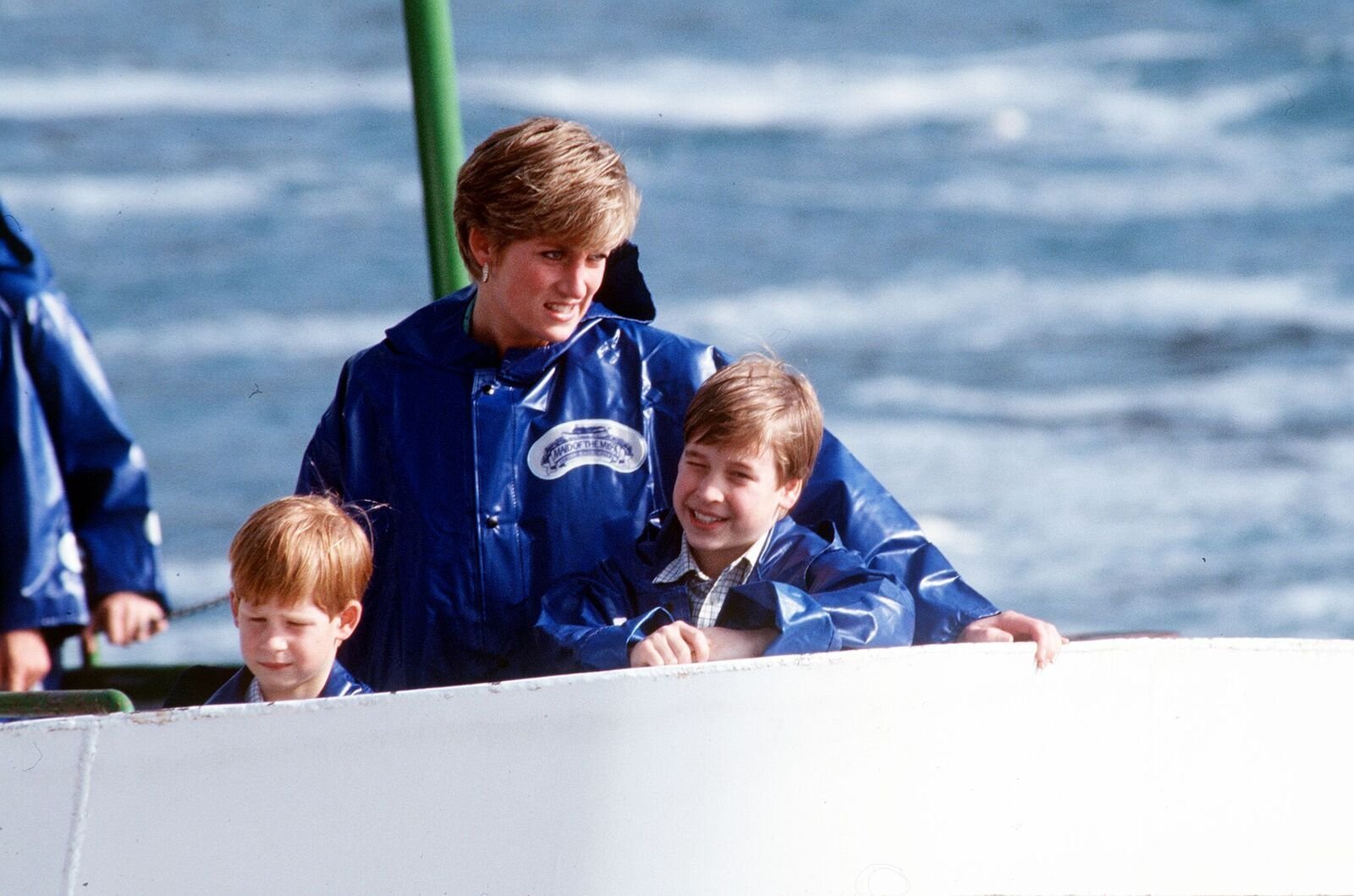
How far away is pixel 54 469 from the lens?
3652mm

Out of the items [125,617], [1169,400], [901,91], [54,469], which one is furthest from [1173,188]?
[54,469]

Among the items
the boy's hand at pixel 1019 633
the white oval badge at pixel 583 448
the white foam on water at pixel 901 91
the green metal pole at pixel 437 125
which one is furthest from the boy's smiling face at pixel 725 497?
the white foam on water at pixel 901 91

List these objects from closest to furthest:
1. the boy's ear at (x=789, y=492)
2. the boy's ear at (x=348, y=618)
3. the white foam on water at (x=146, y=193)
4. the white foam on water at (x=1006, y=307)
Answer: the boy's ear at (x=348, y=618)
the boy's ear at (x=789, y=492)
the white foam on water at (x=1006, y=307)
the white foam on water at (x=146, y=193)

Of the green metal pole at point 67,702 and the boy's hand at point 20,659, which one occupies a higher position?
the green metal pole at point 67,702

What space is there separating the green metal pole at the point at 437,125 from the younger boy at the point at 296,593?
47.6 inches

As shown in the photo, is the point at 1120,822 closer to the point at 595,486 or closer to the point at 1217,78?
the point at 595,486

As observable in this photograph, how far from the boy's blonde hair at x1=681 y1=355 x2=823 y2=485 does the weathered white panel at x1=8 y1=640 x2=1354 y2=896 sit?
41 cm

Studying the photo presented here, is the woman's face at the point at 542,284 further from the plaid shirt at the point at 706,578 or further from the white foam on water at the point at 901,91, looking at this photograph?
the white foam on water at the point at 901,91

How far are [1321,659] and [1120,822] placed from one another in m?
0.30

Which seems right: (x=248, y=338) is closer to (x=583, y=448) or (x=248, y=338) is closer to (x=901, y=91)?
(x=901, y=91)

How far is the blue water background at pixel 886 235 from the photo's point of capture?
10.8 m

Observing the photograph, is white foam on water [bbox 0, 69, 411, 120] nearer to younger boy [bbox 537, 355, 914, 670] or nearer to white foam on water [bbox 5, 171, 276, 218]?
white foam on water [bbox 5, 171, 276, 218]

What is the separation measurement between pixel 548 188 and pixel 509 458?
37 centimetres

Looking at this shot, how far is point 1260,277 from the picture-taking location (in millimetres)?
14578
